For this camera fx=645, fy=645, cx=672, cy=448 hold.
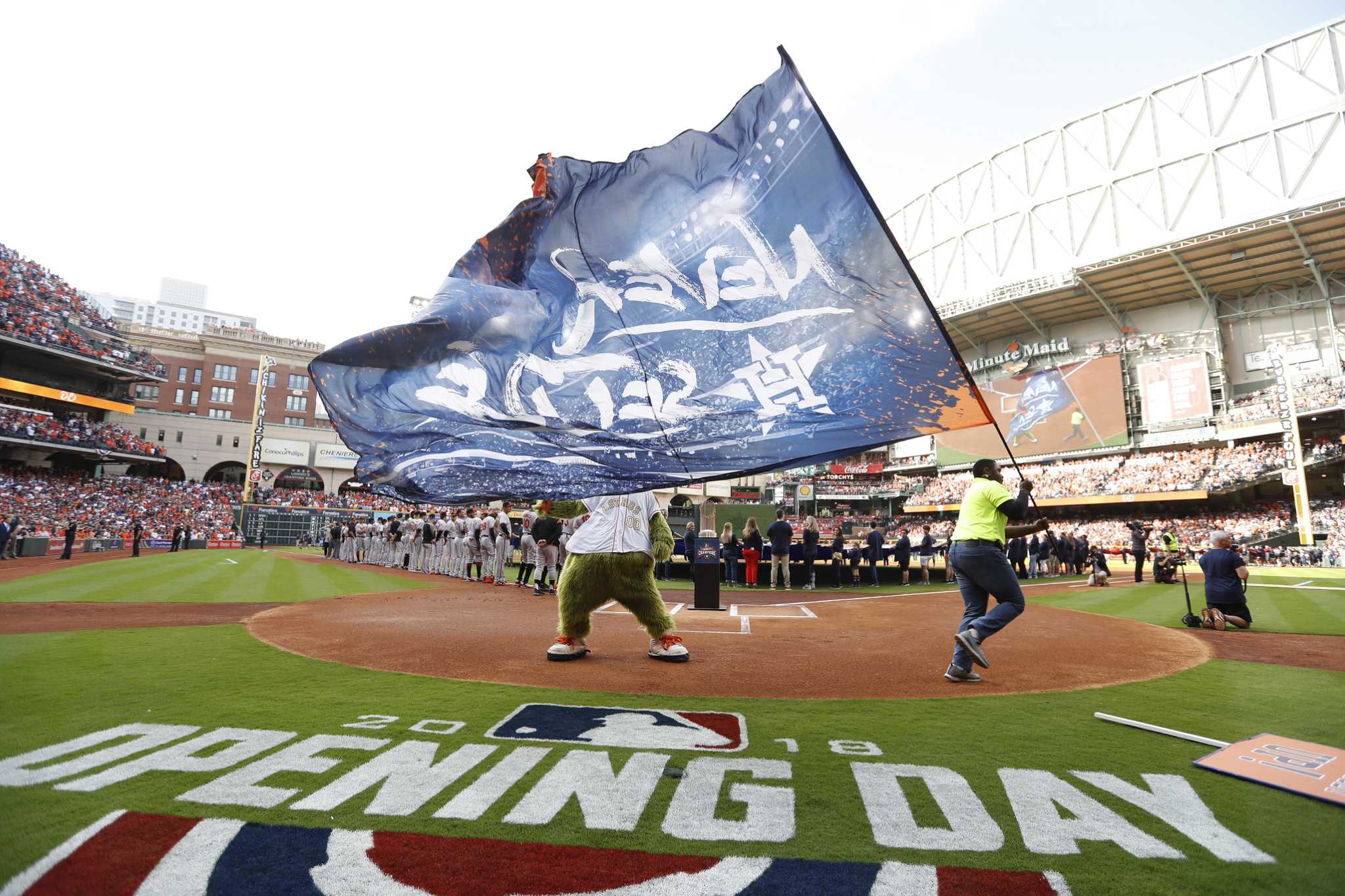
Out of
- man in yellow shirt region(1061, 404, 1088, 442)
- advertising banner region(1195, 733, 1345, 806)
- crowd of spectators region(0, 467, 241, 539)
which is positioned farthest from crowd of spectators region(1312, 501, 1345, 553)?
crowd of spectators region(0, 467, 241, 539)

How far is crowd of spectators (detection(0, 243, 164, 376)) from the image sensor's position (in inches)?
1623

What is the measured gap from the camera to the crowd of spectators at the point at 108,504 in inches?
1439

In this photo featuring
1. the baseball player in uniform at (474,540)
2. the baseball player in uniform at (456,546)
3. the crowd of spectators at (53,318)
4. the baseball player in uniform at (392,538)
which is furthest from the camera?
the crowd of spectators at (53,318)

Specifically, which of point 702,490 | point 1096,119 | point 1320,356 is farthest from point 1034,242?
point 702,490

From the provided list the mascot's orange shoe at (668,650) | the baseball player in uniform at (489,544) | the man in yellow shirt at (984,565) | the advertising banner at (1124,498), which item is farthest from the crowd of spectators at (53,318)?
the advertising banner at (1124,498)

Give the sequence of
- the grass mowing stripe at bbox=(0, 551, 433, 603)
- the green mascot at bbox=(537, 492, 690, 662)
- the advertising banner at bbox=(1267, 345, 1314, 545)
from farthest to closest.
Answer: the advertising banner at bbox=(1267, 345, 1314, 545) → the grass mowing stripe at bbox=(0, 551, 433, 603) → the green mascot at bbox=(537, 492, 690, 662)

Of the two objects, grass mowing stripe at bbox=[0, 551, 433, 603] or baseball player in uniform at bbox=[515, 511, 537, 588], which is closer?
grass mowing stripe at bbox=[0, 551, 433, 603]

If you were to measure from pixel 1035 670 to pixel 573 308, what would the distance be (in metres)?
6.44

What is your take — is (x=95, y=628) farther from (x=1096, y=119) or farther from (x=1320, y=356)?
(x=1096, y=119)

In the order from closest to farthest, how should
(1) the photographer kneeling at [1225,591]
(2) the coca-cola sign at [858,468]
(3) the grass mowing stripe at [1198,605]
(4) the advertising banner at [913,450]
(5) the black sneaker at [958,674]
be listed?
(5) the black sneaker at [958,674] < (1) the photographer kneeling at [1225,591] < (3) the grass mowing stripe at [1198,605] < (4) the advertising banner at [913,450] < (2) the coca-cola sign at [858,468]

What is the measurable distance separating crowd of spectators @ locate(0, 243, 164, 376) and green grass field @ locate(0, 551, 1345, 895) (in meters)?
48.8

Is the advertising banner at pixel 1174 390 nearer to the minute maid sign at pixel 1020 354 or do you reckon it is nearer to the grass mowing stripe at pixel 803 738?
the minute maid sign at pixel 1020 354

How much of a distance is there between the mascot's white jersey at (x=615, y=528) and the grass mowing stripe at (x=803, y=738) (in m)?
1.85

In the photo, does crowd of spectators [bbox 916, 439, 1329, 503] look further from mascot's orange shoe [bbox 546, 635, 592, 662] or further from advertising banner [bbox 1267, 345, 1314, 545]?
mascot's orange shoe [bbox 546, 635, 592, 662]
